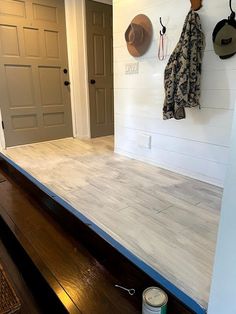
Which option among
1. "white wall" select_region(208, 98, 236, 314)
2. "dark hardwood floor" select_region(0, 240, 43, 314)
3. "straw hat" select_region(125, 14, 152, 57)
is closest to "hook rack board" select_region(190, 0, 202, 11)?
"straw hat" select_region(125, 14, 152, 57)

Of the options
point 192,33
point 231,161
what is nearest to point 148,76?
point 192,33

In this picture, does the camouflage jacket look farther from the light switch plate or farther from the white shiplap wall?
the light switch plate

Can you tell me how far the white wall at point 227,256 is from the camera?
0.62 metres

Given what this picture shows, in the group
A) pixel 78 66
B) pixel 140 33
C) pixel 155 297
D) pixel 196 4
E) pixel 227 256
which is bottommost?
pixel 155 297

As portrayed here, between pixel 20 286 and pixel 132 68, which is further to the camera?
pixel 132 68

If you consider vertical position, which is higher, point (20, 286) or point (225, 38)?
point (225, 38)

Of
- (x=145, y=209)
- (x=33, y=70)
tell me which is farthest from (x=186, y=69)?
(x=33, y=70)

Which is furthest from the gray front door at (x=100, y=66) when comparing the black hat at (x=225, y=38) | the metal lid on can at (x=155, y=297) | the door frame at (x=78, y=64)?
the metal lid on can at (x=155, y=297)

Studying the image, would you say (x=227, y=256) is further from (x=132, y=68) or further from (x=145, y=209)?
(x=132, y=68)

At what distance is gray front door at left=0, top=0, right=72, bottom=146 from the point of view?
3219 mm

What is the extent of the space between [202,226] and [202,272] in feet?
1.31

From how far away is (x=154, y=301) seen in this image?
0.86 metres

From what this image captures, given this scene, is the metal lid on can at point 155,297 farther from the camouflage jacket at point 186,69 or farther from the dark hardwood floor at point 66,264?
the camouflage jacket at point 186,69

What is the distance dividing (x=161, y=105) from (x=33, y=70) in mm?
2103
